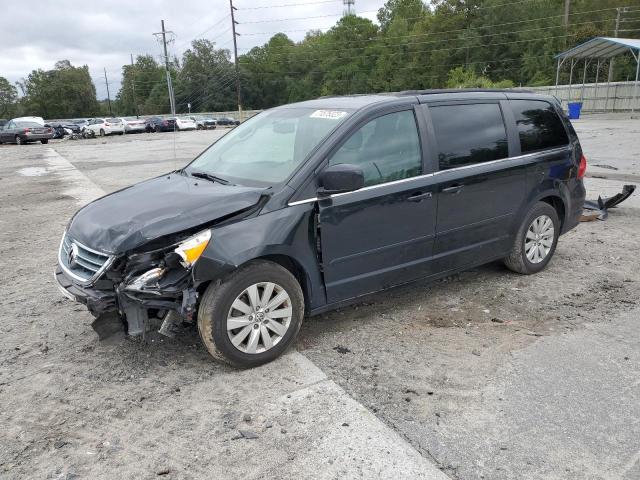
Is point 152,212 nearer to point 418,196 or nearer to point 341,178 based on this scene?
point 341,178

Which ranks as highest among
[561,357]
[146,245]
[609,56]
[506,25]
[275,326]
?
[506,25]

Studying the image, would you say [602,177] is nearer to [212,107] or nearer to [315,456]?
[315,456]

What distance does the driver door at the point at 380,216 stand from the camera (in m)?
3.95

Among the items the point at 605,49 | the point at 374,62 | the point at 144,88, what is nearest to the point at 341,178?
the point at 605,49

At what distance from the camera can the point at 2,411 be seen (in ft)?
10.8

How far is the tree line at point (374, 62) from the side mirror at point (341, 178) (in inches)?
1755

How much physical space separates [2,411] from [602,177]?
11.2 metres

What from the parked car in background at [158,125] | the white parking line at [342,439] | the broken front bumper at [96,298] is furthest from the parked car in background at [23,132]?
the white parking line at [342,439]

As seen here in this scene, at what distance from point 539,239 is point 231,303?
11.2 ft

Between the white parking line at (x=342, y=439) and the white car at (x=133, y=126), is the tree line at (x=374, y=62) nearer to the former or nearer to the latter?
the white car at (x=133, y=126)

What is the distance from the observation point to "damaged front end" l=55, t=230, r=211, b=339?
11.2 ft

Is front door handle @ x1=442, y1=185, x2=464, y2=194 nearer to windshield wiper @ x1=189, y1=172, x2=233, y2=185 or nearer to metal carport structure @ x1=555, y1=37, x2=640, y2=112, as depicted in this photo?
windshield wiper @ x1=189, y1=172, x2=233, y2=185

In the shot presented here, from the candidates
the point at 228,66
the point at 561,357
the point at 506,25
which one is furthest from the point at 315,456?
the point at 228,66

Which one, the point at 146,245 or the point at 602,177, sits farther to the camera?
the point at 602,177
